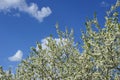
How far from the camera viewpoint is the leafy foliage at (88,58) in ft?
60.1

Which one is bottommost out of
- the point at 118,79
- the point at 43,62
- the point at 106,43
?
the point at 118,79

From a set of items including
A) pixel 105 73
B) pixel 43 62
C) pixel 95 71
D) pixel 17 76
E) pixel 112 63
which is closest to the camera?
pixel 112 63

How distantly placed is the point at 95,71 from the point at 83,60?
1082mm

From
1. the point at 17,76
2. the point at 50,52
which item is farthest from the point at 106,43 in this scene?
the point at 17,76

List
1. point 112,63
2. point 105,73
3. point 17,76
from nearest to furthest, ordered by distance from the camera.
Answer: point 112,63 → point 105,73 → point 17,76

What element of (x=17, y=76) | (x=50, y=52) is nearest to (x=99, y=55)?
(x=50, y=52)

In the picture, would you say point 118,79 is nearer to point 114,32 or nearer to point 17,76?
point 114,32

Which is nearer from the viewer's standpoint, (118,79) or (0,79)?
(118,79)

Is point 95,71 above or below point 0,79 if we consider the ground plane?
below

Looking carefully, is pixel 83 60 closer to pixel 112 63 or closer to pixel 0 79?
pixel 112 63

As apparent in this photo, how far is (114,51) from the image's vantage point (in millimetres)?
18234

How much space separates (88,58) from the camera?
20344 mm

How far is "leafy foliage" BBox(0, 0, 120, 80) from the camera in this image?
18328 mm

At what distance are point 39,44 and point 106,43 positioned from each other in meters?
11.2
